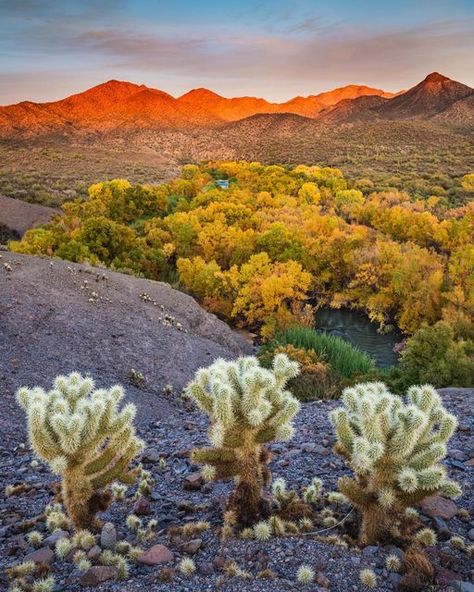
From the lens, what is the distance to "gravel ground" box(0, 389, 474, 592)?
435 centimetres

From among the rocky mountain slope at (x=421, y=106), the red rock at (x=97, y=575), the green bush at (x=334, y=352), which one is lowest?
the green bush at (x=334, y=352)

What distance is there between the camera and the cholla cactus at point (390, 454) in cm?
454

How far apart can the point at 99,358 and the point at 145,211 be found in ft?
85.1

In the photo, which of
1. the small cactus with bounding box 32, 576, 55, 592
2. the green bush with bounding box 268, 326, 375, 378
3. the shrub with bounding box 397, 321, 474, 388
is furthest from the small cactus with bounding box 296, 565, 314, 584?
the green bush with bounding box 268, 326, 375, 378

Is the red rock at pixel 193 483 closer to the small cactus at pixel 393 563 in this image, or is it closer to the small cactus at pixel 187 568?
the small cactus at pixel 187 568

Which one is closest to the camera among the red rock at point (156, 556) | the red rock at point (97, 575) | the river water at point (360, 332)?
the red rock at point (97, 575)

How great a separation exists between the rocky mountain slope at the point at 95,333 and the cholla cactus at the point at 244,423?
4.83 meters

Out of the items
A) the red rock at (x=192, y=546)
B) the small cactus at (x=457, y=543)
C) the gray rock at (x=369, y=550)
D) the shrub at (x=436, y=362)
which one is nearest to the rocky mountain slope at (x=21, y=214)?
the shrub at (x=436, y=362)

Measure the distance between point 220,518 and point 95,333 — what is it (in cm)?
880

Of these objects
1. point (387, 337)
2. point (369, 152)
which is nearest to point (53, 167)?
point (369, 152)

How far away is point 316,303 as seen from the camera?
91.8 feet

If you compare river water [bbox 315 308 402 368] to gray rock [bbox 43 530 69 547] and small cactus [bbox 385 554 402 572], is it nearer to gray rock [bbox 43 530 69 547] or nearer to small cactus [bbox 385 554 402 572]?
small cactus [bbox 385 554 402 572]

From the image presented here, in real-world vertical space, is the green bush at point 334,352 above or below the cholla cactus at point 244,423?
below

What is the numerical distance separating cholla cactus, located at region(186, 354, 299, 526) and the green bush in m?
9.01
